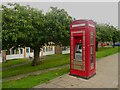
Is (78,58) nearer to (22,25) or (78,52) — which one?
(78,52)

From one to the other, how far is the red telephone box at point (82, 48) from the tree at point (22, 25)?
341cm

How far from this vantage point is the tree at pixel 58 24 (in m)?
12.8

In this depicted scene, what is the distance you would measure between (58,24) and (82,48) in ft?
17.2

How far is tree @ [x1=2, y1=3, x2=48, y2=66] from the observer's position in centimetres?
985

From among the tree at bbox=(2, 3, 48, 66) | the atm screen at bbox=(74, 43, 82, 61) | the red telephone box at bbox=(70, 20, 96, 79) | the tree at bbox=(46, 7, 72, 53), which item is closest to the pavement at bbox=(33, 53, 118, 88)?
the red telephone box at bbox=(70, 20, 96, 79)

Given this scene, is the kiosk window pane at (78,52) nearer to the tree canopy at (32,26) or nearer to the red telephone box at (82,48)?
the red telephone box at (82,48)

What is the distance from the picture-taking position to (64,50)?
1379 inches

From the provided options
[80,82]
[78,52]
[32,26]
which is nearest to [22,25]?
[32,26]

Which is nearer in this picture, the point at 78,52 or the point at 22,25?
the point at 78,52

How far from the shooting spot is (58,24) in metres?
12.8

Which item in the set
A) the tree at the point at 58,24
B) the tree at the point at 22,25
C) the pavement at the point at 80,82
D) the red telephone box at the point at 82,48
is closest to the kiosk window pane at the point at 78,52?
the red telephone box at the point at 82,48

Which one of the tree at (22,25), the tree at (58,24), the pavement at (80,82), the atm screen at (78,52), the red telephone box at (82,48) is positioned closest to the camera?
the pavement at (80,82)

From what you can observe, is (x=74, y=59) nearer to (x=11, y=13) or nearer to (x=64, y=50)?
(x=11, y=13)

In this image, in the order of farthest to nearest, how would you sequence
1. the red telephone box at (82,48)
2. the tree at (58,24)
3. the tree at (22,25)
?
1. the tree at (58,24)
2. the tree at (22,25)
3. the red telephone box at (82,48)
